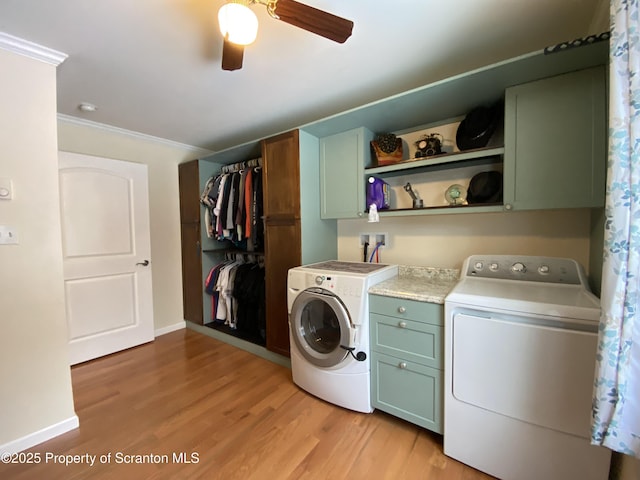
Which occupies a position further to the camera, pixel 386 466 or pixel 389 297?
pixel 389 297

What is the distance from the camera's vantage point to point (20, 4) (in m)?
1.19

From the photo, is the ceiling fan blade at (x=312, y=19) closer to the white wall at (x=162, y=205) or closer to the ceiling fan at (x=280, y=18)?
the ceiling fan at (x=280, y=18)

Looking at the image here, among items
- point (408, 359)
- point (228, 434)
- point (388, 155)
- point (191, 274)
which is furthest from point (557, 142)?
point (191, 274)

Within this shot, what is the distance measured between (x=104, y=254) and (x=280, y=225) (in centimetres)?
179

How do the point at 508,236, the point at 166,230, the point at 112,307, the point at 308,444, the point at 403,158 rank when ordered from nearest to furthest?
the point at 308,444, the point at 508,236, the point at 403,158, the point at 112,307, the point at 166,230

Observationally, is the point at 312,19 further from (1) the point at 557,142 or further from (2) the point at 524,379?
(2) the point at 524,379

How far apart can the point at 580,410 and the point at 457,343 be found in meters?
0.49

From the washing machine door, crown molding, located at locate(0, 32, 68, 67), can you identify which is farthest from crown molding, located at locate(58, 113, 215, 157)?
the washing machine door

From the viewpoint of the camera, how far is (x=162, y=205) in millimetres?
3098

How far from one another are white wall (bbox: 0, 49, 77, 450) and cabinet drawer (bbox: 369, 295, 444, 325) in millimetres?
1926

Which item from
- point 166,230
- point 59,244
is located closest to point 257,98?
point 59,244

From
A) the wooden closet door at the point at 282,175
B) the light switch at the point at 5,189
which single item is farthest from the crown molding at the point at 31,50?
the wooden closet door at the point at 282,175

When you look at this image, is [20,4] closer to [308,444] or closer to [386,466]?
[308,444]

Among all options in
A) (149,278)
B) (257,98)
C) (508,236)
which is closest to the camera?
(508,236)
